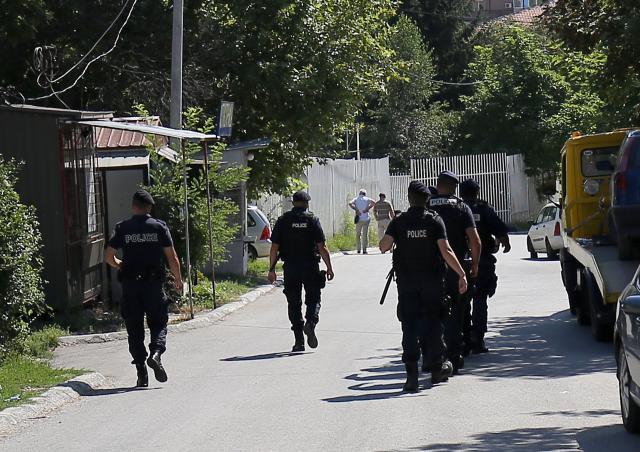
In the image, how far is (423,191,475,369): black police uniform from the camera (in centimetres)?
1152

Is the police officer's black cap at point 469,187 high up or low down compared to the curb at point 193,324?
up

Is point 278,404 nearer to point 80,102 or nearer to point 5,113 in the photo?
point 5,113

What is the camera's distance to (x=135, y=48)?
80.0ft

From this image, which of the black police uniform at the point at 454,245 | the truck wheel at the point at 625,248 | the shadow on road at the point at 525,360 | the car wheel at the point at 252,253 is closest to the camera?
the shadow on road at the point at 525,360

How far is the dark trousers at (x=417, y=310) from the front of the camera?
10.5 metres

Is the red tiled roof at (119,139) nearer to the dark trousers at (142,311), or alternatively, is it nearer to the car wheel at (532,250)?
the dark trousers at (142,311)

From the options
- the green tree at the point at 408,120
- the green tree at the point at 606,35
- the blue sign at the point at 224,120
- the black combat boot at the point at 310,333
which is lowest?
the black combat boot at the point at 310,333

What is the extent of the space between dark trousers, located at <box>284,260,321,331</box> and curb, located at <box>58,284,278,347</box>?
9.90ft

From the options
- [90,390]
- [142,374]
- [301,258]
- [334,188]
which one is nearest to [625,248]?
[301,258]

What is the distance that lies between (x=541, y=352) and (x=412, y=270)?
3403mm

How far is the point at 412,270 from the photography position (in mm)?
10594

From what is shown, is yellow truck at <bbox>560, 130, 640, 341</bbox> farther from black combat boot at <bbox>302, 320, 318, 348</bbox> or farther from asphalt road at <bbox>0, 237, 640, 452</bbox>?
black combat boot at <bbox>302, 320, 318, 348</bbox>

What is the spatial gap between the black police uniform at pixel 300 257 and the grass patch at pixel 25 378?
290cm

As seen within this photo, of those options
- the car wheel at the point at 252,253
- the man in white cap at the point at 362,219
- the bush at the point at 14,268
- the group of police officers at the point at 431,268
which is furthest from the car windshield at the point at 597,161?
the man in white cap at the point at 362,219
